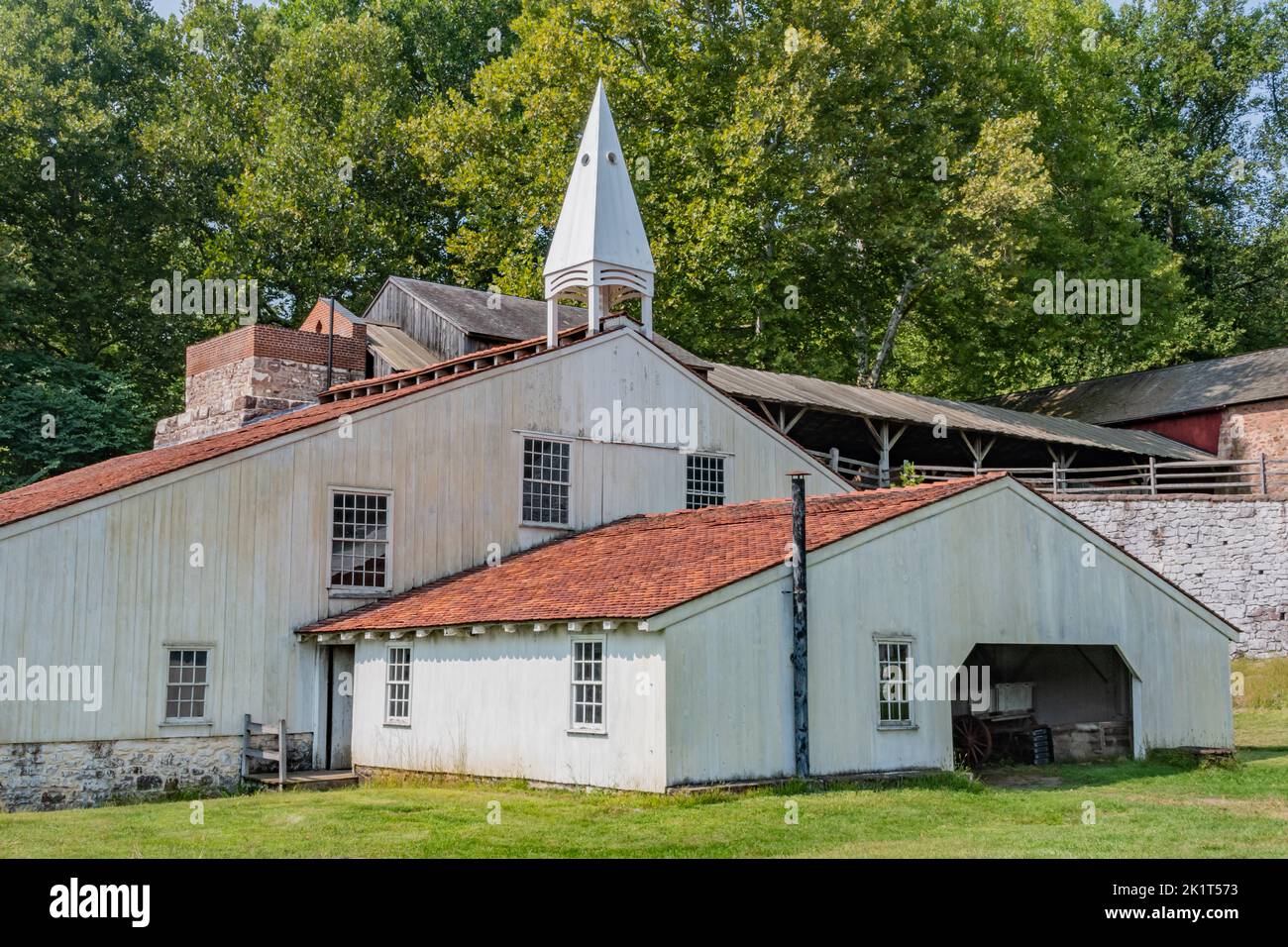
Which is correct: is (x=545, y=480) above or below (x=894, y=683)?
above

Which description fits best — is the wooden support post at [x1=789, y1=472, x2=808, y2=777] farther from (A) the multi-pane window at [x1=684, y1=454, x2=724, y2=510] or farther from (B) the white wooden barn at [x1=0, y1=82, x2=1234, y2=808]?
(A) the multi-pane window at [x1=684, y1=454, x2=724, y2=510]

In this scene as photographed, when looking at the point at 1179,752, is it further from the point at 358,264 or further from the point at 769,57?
the point at 358,264

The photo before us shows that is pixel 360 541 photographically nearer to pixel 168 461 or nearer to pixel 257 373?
pixel 168 461

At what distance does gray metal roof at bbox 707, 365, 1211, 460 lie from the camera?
128 feet

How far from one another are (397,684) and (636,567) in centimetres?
486

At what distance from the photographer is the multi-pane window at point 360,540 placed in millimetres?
24484

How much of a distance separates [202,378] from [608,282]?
527 inches

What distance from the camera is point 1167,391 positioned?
52.8 metres

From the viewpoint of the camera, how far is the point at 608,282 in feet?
96.6

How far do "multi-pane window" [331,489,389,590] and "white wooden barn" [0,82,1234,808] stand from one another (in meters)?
0.05

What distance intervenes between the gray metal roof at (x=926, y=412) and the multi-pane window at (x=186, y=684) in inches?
697

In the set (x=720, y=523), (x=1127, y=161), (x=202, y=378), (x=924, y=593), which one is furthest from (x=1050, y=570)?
(x=1127, y=161)

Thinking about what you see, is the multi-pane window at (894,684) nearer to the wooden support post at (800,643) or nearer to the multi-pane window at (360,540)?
the wooden support post at (800,643)

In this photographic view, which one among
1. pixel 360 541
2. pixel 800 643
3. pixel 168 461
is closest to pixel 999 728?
pixel 800 643
